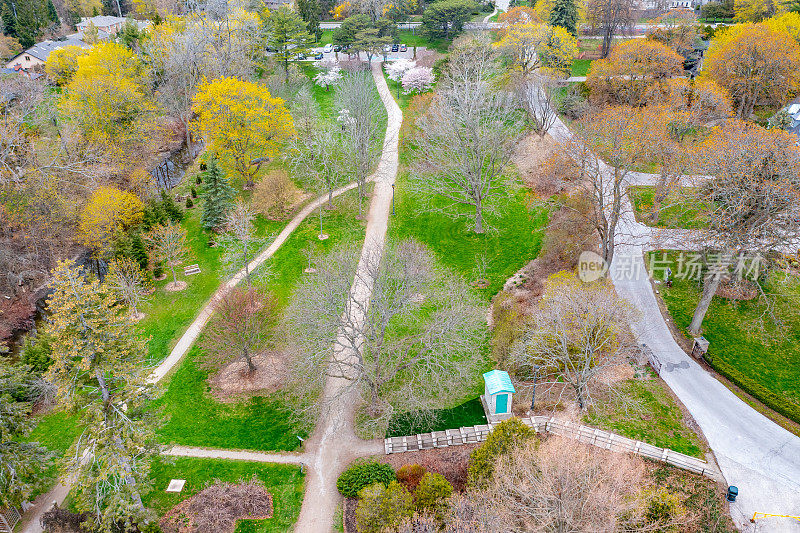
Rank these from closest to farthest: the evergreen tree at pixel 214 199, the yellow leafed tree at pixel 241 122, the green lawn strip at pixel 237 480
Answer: the green lawn strip at pixel 237 480 → the evergreen tree at pixel 214 199 → the yellow leafed tree at pixel 241 122

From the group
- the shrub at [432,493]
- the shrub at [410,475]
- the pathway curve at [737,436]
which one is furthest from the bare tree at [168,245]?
the pathway curve at [737,436]

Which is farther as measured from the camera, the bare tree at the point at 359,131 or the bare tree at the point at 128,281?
the bare tree at the point at 359,131

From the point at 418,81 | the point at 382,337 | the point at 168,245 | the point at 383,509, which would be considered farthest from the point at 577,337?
the point at 418,81

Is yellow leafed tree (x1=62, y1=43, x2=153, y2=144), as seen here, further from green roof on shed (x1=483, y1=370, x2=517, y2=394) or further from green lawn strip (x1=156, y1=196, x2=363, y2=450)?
green roof on shed (x1=483, y1=370, x2=517, y2=394)

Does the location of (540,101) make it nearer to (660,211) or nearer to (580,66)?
(660,211)

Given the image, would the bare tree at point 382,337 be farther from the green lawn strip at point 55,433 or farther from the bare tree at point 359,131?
the bare tree at point 359,131
